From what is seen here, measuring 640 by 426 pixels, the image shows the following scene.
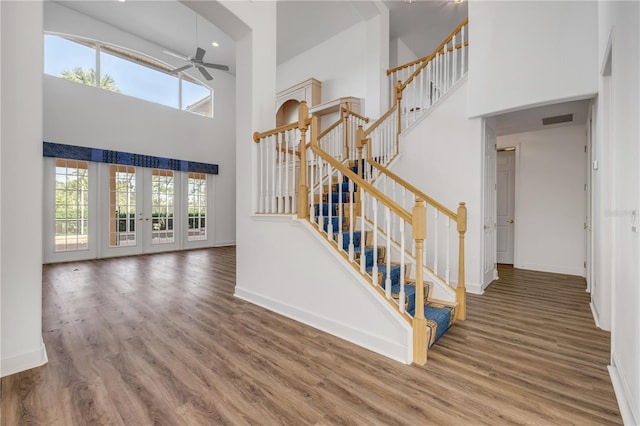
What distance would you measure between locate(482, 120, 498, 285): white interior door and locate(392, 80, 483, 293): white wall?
211mm

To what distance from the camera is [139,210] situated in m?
6.84

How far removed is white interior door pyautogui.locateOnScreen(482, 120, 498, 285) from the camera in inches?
153

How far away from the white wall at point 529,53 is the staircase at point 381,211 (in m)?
0.41

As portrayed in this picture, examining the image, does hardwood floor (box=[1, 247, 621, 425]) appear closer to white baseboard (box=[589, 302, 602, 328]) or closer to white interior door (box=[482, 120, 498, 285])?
white baseboard (box=[589, 302, 602, 328])

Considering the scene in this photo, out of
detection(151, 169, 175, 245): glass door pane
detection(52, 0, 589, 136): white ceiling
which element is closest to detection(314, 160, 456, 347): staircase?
detection(52, 0, 589, 136): white ceiling

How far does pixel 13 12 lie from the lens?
5.90 ft

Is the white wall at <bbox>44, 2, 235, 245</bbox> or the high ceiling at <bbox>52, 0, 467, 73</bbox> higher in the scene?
the high ceiling at <bbox>52, 0, 467, 73</bbox>

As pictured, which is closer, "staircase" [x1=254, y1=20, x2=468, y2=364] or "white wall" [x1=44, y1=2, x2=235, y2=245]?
"staircase" [x1=254, y1=20, x2=468, y2=364]

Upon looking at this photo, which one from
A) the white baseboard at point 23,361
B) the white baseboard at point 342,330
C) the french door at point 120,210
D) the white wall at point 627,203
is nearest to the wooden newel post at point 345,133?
the white baseboard at point 342,330

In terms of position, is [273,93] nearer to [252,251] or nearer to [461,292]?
[252,251]

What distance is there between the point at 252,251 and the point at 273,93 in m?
2.03

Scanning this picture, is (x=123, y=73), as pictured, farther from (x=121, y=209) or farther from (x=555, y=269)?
(x=555, y=269)

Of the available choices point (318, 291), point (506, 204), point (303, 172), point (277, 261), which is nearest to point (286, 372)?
point (318, 291)

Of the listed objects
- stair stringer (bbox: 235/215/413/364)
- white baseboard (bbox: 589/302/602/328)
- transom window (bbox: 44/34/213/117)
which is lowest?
white baseboard (bbox: 589/302/602/328)
